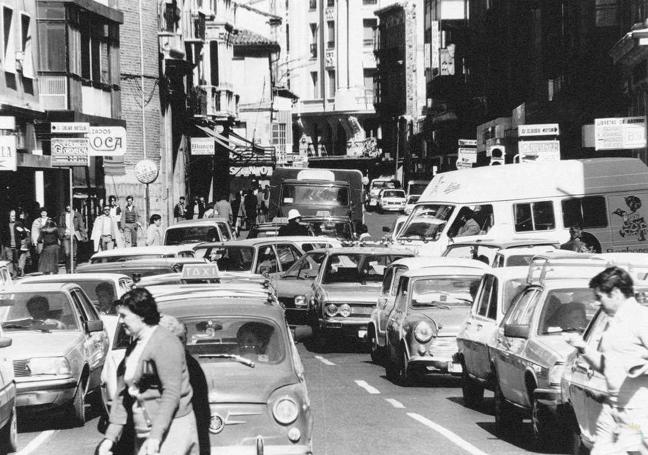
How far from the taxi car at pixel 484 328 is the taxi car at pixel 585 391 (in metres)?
3.03

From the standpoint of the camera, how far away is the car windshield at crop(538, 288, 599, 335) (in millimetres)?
12312

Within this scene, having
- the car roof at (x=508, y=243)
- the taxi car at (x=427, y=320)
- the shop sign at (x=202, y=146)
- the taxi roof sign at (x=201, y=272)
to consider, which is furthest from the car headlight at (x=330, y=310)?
the shop sign at (x=202, y=146)

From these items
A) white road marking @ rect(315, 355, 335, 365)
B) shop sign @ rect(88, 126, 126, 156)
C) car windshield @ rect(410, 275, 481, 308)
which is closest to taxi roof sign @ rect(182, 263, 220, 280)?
car windshield @ rect(410, 275, 481, 308)

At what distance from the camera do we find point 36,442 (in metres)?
13.2

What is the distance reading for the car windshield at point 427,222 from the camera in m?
29.1

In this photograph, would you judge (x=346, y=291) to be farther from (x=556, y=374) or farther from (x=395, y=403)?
(x=556, y=374)

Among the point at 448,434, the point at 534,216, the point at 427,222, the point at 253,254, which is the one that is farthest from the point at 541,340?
the point at 427,222

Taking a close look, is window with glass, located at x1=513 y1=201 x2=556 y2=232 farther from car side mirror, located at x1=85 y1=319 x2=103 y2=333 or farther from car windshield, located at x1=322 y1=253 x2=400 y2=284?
car side mirror, located at x1=85 y1=319 x2=103 y2=333

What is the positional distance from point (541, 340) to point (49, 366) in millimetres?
5146

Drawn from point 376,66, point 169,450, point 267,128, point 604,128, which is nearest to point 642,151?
point 604,128

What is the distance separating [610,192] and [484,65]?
36592 mm

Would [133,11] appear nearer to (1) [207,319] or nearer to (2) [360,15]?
(1) [207,319]

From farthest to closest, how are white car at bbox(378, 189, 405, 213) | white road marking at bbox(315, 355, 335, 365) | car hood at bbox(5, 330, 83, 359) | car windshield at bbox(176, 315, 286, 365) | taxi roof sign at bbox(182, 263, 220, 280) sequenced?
white car at bbox(378, 189, 405, 213), white road marking at bbox(315, 355, 335, 365), car hood at bbox(5, 330, 83, 359), taxi roof sign at bbox(182, 263, 220, 280), car windshield at bbox(176, 315, 286, 365)

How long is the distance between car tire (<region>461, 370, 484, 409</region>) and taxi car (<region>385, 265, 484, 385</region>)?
3.91ft
